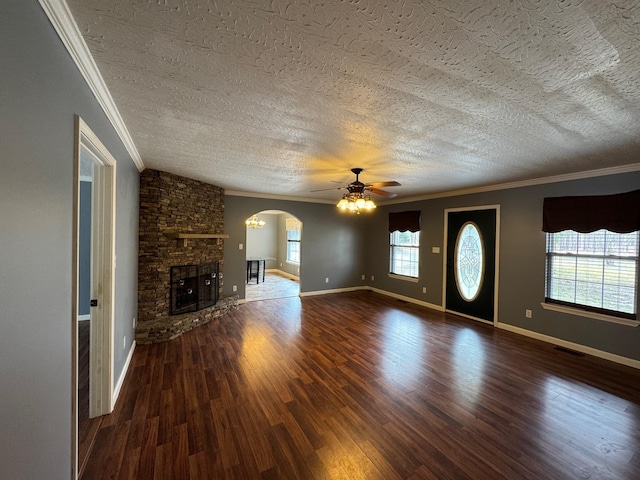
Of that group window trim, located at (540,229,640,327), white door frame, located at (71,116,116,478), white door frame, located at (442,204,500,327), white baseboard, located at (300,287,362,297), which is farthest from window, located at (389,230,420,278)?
white door frame, located at (71,116,116,478)

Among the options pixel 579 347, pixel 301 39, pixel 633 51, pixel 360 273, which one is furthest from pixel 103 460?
pixel 360 273

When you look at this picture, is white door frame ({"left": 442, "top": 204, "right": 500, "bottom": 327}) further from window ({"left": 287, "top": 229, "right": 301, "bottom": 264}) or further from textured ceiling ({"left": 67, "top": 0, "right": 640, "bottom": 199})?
window ({"left": 287, "top": 229, "right": 301, "bottom": 264})

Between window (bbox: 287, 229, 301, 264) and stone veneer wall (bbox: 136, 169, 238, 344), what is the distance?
4692 millimetres

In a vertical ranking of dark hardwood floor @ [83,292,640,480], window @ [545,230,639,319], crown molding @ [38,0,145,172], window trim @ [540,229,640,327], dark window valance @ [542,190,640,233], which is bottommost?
dark hardwood floor @ [83,292,640,480]

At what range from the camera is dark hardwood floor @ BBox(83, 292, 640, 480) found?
69.2 inches

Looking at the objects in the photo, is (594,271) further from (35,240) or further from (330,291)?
(35,240)

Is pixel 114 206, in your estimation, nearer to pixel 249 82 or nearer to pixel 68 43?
pixel 68 43

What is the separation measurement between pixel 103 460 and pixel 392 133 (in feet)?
10.9

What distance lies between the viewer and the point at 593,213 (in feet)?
11.3

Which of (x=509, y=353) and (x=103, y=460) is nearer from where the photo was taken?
(x=103, y=460)

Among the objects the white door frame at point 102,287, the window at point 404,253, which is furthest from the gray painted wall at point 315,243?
the white door frame at point 102,287

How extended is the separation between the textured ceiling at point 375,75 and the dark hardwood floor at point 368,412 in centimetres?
248

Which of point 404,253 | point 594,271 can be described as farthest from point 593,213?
point 404,253

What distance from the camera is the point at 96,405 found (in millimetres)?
2172
